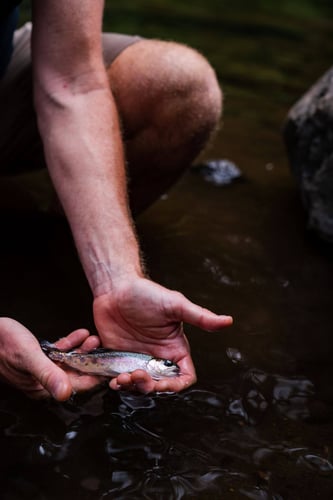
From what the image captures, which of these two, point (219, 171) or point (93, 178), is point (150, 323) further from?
point (219, 171)

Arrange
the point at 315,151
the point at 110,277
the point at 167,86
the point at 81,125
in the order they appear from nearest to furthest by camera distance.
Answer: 1. the point at 110,277
2. the point at 81,125
3. the point at 167,86
4. the point at 315,151

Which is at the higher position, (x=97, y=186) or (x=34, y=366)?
(x=97, y=186)

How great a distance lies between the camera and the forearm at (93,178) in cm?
255

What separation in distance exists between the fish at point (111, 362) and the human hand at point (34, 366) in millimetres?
43

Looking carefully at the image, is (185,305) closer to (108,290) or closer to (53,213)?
(108,290)

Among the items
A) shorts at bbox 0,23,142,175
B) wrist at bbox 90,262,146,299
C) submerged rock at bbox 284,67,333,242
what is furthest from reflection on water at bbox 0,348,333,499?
submerged rock at bbox 284,67,333,242

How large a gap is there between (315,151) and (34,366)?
2.77 metres

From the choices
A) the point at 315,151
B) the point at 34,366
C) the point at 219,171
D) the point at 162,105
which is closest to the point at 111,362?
the point at 34,366

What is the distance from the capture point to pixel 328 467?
2316 millimetres

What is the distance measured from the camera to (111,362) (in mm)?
2262

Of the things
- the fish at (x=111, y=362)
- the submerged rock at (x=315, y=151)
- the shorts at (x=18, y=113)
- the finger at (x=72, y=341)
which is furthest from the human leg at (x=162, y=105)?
the fish at (x=111, y=362)

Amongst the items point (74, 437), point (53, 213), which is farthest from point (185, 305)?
point (53, 213)

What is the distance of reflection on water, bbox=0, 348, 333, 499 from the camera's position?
214 cm

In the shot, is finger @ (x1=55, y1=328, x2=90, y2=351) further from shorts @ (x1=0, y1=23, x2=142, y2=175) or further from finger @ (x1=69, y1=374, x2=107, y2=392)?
shorts @ (x1=0, y1=23, x2=142, y2=175)
